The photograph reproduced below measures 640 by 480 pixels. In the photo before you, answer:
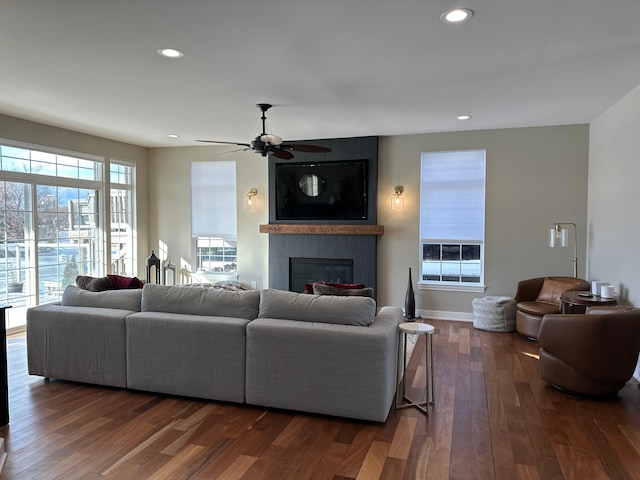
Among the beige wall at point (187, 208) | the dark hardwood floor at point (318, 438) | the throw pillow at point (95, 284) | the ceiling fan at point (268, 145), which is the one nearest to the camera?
the dark hardwood floor at point (318, 438)

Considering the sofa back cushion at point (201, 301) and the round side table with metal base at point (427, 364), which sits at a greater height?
the sofa back cushion at point (201, 301)

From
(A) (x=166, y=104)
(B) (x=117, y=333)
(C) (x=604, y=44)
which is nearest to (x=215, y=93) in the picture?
(A) (x=166, y=104)

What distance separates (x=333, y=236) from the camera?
22.5ft

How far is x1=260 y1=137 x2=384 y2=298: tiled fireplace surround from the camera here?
668 centimetres

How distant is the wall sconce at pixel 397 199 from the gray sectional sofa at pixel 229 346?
10.6 feet

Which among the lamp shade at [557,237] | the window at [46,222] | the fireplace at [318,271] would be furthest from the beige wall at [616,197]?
the window at [46,222]

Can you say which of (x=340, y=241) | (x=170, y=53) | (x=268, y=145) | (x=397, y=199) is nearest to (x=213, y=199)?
(x=340, y=241)

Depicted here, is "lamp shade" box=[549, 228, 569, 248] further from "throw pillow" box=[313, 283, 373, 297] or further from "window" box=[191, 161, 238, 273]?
"window" box=[191, 161, 238, 273]

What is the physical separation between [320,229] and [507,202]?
2.74 m

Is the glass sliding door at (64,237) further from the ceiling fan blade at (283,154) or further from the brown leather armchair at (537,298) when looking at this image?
the brown leather armchair at (537,298)

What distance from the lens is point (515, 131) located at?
20.0 feet

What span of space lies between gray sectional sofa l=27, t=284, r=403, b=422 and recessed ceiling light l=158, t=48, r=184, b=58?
1874 mm

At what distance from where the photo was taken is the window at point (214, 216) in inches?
302

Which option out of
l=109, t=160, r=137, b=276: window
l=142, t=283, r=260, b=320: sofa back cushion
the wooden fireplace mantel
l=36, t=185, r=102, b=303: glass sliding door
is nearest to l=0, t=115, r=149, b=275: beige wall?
l=109, t=160, r=137, b=276: window
